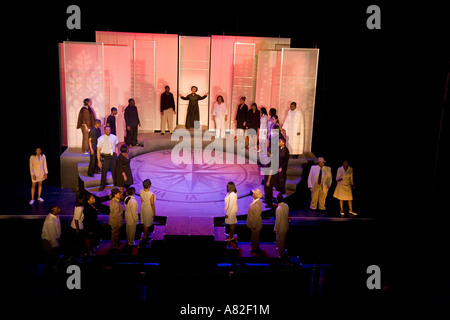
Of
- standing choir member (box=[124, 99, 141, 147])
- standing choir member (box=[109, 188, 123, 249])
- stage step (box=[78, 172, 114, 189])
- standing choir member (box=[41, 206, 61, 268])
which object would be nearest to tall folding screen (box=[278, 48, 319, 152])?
standing choir member (box=[124, 99, 141, 147])

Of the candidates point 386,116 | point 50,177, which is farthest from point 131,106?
point 386,116

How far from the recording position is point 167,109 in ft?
44.7

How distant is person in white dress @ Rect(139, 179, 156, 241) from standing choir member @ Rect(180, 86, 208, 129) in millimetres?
5641

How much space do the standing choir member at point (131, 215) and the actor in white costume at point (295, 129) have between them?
5023 mm

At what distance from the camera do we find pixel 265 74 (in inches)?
536

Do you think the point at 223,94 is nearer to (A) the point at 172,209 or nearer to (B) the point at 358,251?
(A) the point at 172,209

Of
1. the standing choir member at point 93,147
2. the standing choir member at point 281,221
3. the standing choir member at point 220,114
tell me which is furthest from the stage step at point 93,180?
the standing choir member at point 281,221

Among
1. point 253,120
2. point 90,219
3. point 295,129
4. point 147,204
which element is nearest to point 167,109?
point 253,120

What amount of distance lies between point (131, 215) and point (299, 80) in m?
5.89

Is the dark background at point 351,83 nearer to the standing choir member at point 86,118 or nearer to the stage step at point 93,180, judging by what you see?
the standing choir member at point 86,118

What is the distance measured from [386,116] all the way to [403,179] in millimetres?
1497

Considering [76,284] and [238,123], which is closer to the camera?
[76,284]

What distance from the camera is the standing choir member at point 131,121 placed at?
11688mm

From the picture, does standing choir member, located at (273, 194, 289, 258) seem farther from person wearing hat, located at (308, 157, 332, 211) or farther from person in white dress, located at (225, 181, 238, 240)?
person wearing hat, located at (308, 157, 332, 211)
